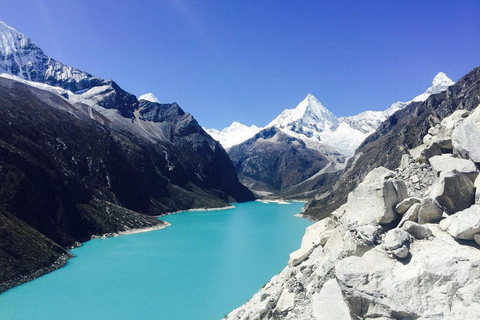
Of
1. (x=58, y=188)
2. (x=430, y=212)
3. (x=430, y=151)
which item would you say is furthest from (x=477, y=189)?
(x=58, y=188)

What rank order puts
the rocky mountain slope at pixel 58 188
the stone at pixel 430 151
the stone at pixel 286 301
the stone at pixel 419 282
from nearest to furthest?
1. the stone at pixel 419 282
2. the stone at pixel 286 301
3. the stone at pixel 430 151
4. the rocky mountain slope at pixel 58 188

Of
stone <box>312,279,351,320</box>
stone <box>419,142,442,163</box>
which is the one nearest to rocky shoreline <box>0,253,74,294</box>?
stone <box>312,279,351,320</box>

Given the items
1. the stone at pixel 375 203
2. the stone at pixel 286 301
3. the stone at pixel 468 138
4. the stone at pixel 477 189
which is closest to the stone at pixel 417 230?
the stone at pixel 375 203

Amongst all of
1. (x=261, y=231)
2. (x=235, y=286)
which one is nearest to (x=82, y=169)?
(x=261, y=231)

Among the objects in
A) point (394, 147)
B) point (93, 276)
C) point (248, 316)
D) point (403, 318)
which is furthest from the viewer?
point (394, 147)

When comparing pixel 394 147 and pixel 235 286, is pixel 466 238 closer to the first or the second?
pixel 235 286

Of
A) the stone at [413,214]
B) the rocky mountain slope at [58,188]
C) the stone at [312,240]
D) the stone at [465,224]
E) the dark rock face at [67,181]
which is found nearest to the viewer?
the stone at [465,224]

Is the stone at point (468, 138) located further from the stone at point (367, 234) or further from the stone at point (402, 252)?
the stone at point (402, 252)
